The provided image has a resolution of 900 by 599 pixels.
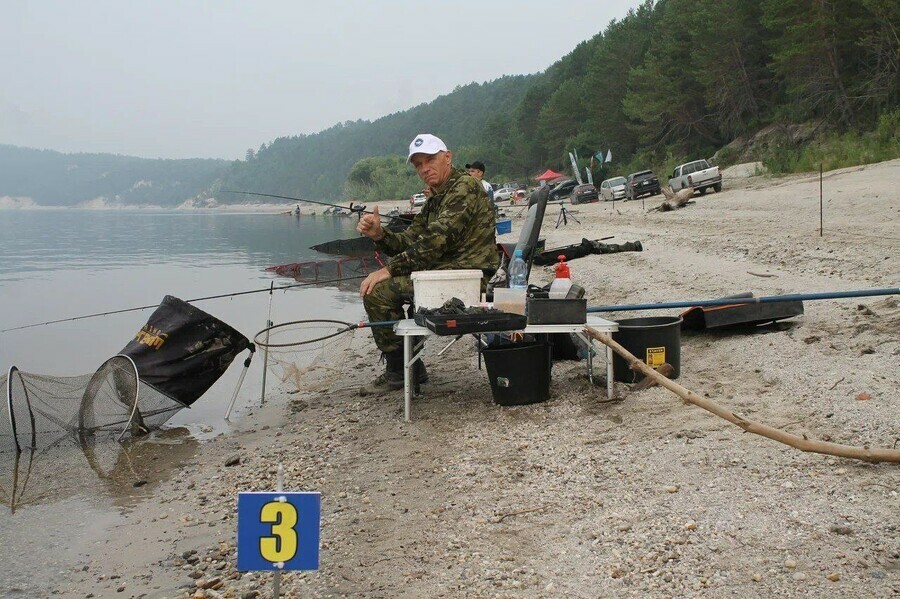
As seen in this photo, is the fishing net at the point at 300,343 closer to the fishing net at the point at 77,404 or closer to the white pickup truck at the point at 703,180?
the fishing net at the point at 77,404

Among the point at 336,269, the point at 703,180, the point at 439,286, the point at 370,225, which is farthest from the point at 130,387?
the point at 703,180

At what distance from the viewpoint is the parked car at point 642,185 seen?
42.0m

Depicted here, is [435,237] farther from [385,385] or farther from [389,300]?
[385,385]

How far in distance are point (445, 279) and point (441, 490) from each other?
186 centimetres

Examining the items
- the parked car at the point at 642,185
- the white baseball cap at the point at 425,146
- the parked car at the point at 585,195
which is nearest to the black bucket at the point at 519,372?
the white baseball cap at the point at 425,146

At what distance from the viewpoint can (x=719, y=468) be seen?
14.1 feet

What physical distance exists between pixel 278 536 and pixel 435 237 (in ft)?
12.5

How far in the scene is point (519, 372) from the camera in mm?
6121

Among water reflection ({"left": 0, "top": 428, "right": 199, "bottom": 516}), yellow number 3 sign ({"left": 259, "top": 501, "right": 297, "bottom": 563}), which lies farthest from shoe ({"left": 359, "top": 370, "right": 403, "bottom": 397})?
yellow number 3 sign ({"left": 259, "top": 501, "right": 297, "bottom": 563})


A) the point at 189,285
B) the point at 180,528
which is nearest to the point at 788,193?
the point at 189,285

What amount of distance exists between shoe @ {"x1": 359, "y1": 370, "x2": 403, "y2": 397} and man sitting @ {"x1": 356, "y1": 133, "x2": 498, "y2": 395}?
58cm

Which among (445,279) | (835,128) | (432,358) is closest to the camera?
(445,279)

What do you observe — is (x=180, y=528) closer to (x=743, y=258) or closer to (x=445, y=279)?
(x=445, y=279)

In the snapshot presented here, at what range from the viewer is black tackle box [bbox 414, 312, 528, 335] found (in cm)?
562
